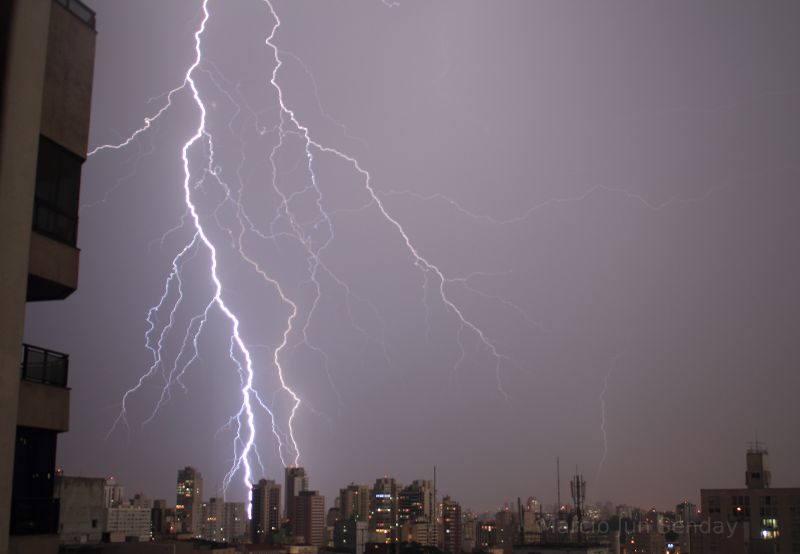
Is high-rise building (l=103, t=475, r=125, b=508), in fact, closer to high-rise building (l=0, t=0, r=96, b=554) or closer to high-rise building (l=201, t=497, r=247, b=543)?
high-rise building (l=201, t=497, r=247, b=543)

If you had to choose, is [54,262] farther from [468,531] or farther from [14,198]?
[468,531]

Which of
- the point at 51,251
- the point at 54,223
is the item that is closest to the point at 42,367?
the point at 51,251

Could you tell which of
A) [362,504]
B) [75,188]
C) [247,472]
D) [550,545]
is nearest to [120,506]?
[247,472]

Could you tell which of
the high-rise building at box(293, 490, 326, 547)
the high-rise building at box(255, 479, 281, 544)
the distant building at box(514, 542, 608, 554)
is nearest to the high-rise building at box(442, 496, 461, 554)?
the high-rise building at box(293, 490, 326, 547)

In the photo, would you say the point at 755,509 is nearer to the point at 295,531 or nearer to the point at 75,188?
the point at 75,188

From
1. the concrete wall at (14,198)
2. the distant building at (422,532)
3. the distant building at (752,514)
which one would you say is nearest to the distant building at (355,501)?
the distant building at (422,532)

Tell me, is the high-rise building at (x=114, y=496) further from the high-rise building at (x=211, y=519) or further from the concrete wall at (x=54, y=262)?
the concrete wall at (x=54, y=262)
